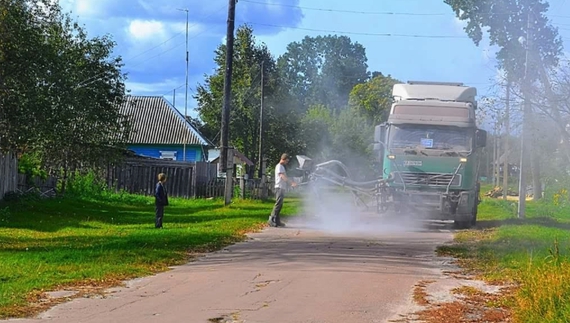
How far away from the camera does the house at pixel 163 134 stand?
177 ft

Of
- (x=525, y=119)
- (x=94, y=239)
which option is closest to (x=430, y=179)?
(x=525, y=119)

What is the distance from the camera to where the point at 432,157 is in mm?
20984

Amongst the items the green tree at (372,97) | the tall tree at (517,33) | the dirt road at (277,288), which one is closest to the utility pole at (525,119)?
the tall tree at (517,33)

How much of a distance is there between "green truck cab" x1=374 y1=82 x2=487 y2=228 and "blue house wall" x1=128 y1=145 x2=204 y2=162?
33.6 meters

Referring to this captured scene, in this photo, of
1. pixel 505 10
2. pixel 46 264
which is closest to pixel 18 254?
pixel 46 264

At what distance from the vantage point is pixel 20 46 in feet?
64.8

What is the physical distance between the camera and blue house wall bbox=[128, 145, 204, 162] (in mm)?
54125

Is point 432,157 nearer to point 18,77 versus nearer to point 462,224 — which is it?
point 462,224

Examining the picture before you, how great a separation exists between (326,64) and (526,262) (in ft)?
292

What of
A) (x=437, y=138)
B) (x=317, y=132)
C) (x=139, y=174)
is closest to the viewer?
(x=437, y=138)

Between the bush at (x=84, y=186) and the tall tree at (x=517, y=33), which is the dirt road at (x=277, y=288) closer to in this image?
the tall tree at (x=517, y=33)

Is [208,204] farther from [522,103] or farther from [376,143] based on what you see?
[522,103]

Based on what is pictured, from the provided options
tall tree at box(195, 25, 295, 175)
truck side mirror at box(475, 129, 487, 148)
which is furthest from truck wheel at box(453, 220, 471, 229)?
tall tree at box(195, 25, 295, 175)

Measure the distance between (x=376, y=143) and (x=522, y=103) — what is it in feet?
13.3
